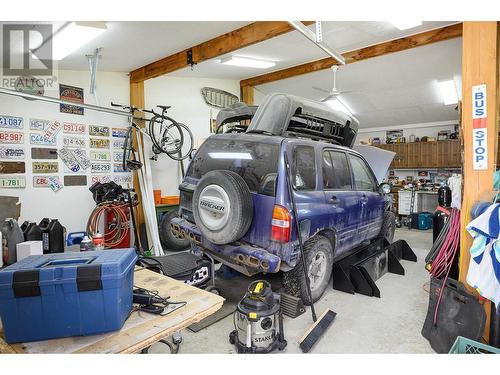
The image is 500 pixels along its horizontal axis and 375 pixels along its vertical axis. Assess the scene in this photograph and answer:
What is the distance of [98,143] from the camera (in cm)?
491

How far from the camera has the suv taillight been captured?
2.58 m

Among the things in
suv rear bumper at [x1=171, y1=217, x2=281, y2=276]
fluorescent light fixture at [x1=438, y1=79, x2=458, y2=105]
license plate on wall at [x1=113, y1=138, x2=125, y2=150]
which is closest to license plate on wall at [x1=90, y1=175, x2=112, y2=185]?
license plate on wall at [x1=113, y1=138, x2=125, y2=150]

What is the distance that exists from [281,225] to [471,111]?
182 centimetres

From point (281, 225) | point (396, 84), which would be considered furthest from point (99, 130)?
point (396, 84)

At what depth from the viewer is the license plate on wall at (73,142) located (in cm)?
455

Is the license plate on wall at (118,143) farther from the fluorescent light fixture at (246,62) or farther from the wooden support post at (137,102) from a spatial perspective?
the fluorescent light fixture at (246,62)

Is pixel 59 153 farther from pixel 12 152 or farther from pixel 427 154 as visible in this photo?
pixel 427 154

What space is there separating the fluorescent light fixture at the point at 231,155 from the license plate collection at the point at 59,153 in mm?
2617

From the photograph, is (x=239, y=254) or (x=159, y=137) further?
(x=159, y=137)

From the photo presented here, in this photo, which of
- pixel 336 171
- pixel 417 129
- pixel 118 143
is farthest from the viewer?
pixel 417 129

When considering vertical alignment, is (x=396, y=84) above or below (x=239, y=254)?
above

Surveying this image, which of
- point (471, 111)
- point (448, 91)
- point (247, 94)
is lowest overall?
point (471, 111)
